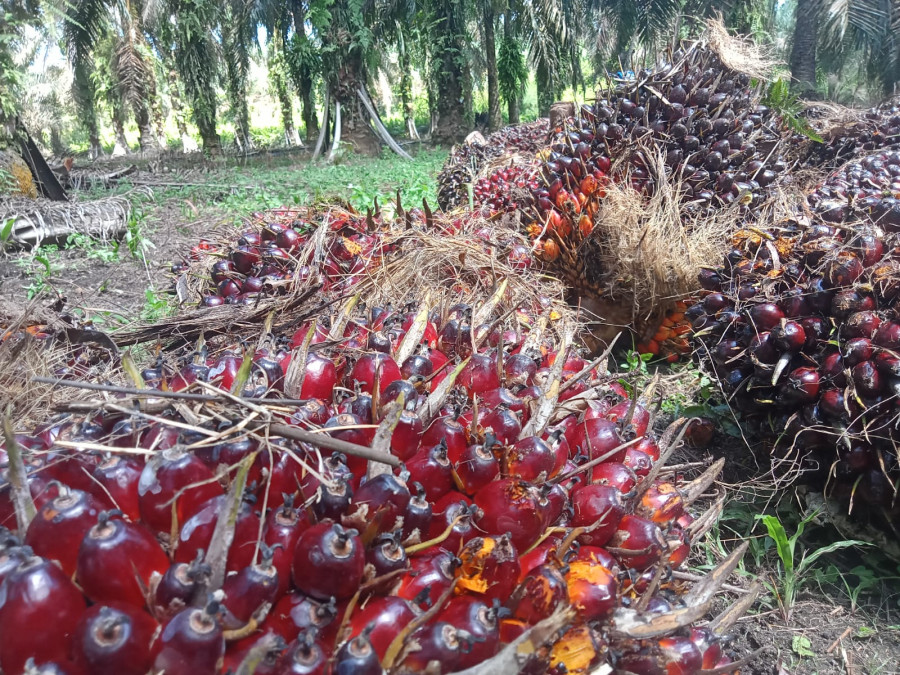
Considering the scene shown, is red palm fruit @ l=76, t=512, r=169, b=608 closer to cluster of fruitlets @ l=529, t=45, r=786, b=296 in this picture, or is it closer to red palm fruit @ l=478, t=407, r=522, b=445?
red palm fruit @ l=478, t=407, r=522, b=445

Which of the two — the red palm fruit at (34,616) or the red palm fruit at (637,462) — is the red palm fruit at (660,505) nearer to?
the red palm fruit at (637,462)

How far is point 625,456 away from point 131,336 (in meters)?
1.23

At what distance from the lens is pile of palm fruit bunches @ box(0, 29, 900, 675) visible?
2.06ft

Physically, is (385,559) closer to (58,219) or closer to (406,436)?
(406,436)

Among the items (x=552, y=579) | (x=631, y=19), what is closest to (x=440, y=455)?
(x=552, y=579)

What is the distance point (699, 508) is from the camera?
1.90m

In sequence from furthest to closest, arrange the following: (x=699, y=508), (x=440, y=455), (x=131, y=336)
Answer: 1. (x=699, y=508)
2. (x=131, y=336)
3. (x=440, y=455)

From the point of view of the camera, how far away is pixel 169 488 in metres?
0.70

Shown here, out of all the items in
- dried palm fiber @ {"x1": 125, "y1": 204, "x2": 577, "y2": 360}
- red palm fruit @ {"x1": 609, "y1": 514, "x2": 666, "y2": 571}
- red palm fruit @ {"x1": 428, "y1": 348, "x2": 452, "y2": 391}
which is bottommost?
red palm fruit @ {"x1": 609, "y1": 514, "x2": 666, "y2": 571}

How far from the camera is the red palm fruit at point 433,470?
874 mm

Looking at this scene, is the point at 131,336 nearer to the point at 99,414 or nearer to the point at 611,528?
the point at 99,414

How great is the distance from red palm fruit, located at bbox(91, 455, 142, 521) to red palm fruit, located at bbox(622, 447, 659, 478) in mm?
812

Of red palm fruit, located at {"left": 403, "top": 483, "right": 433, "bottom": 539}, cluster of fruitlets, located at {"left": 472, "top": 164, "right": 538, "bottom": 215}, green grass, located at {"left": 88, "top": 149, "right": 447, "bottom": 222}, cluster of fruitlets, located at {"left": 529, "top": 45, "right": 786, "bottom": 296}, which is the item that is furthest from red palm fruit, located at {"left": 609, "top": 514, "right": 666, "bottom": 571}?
green grass, located at {"left": 88, "top": 149, "right": 447, "bottom": 222}

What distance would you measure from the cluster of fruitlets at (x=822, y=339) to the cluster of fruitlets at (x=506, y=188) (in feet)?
4.41
